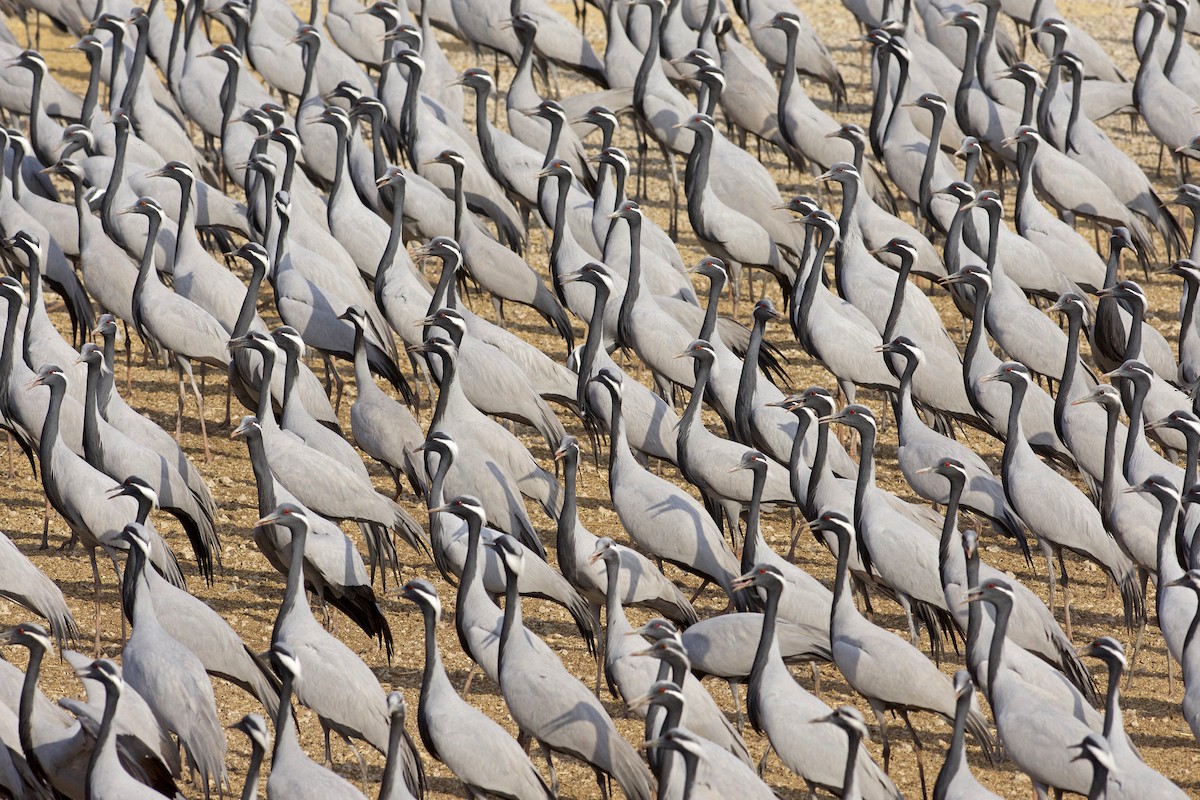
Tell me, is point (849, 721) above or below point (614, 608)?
above

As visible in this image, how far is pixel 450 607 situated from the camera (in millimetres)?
9688

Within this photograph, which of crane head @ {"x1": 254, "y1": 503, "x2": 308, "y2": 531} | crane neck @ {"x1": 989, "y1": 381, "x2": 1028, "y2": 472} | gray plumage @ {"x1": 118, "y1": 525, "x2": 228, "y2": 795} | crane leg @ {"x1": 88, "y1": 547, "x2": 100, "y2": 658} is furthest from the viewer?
crane neck @ {"x1": 989, "y1": 381, "x2": 1028, "y2": 472}

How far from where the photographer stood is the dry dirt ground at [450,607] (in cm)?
842

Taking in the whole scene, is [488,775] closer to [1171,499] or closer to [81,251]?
[1171,499]

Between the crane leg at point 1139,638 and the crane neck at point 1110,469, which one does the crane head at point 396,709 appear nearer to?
the crane leg at point 1139,638

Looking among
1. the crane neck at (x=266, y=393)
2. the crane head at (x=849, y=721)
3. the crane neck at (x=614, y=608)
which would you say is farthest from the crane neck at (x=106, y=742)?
the crane neck at (x=266, y=393)

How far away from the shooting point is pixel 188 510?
9.34m

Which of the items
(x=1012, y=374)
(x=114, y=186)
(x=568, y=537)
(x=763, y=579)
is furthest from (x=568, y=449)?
(x=114, y=186)

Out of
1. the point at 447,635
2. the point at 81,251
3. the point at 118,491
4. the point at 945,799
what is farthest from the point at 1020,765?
the point at 81,251

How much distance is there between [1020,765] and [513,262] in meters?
5.86

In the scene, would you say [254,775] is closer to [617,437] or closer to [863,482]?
[617,437]

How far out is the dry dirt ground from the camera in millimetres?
8422

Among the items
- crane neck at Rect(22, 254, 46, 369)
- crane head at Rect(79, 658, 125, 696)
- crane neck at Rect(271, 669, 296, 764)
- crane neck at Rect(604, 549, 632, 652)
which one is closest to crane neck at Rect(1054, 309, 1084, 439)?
crane neck at Rect(604, 549, 632, 652)

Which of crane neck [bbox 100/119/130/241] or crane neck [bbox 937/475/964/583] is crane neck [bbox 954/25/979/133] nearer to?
crane neck [bbox 100/119/130/241]
